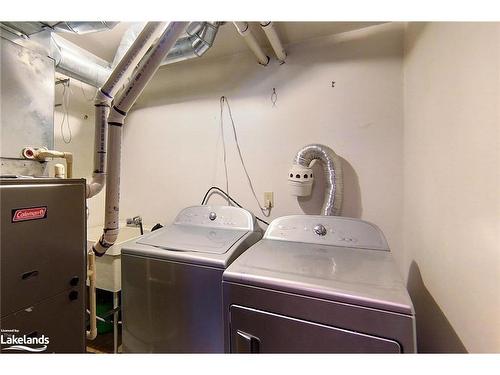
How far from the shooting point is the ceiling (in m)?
1.53

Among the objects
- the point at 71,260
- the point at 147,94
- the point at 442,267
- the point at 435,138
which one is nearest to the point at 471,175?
the point at 435,138

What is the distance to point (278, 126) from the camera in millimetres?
1796

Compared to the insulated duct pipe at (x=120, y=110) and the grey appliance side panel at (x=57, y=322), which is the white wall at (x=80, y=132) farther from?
the grey appliance side panel at (x=57, y=322)

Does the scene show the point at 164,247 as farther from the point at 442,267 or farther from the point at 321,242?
the point at 442,267

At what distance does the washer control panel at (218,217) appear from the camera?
5.02ft

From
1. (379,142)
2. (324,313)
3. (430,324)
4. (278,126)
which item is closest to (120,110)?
(278,126)

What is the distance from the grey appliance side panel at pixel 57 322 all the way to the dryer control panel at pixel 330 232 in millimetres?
999

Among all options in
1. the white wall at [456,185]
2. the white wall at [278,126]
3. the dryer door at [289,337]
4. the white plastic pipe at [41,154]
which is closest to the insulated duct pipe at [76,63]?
the white wall at [278,126]

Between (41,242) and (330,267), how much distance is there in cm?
117

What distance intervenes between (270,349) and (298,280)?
29 cm

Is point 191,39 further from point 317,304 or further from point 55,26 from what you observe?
point 317,304

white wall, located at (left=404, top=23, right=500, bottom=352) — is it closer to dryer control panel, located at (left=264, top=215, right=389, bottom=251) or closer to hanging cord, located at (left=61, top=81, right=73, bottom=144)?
dryer control panel, located at (left=264, top=215, right=389, bottom=251)

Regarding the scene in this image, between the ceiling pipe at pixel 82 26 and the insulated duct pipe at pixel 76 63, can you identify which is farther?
the insulated duct pipe at pixel 76 63
